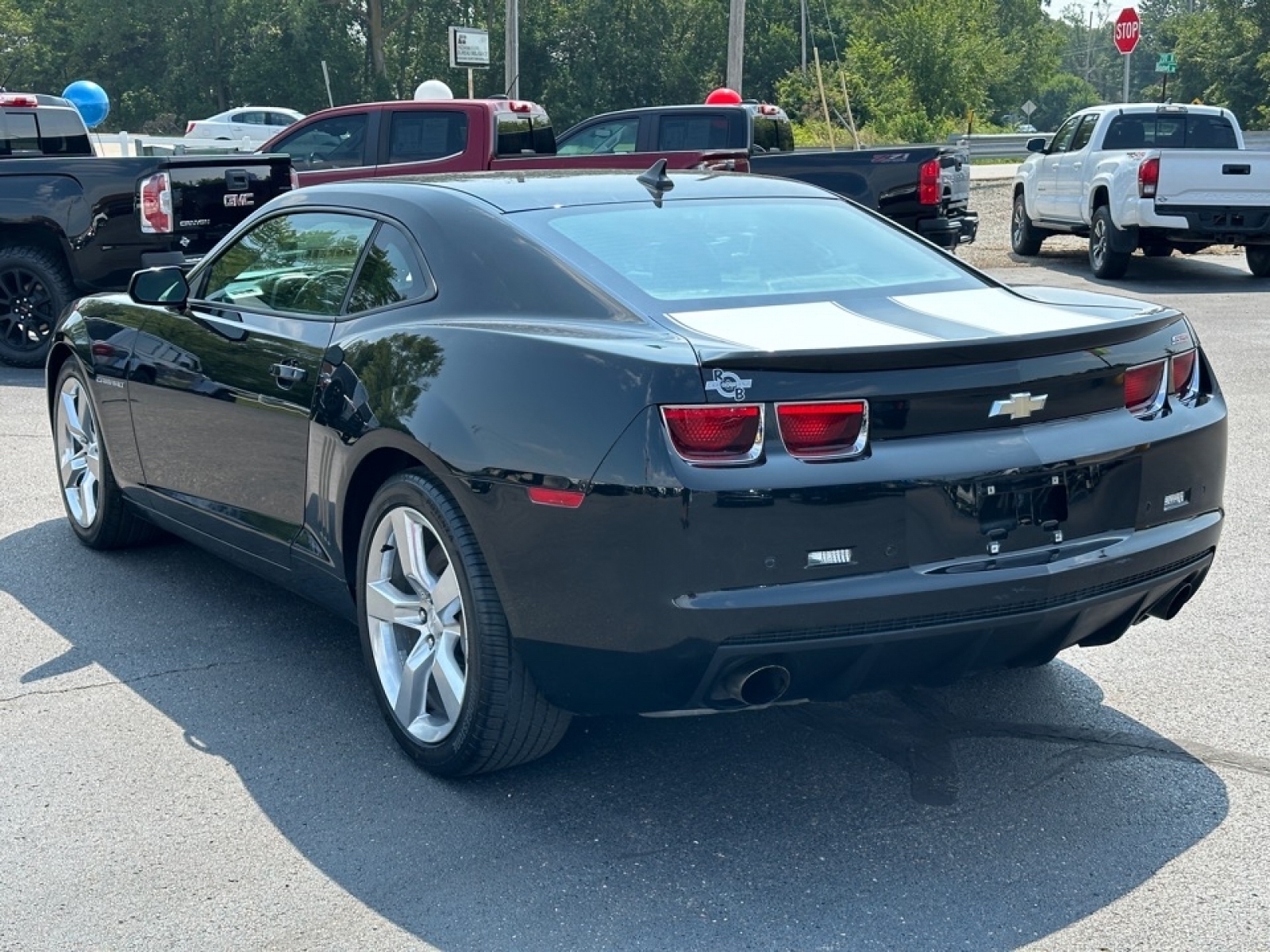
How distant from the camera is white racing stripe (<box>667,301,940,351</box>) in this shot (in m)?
3.57

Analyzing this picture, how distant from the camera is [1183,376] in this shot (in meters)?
4.12

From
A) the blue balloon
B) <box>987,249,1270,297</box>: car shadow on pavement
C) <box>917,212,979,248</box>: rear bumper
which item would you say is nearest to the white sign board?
<box>987,249,1270,297</box>: car shadow on pavement

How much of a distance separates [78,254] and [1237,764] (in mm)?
9240

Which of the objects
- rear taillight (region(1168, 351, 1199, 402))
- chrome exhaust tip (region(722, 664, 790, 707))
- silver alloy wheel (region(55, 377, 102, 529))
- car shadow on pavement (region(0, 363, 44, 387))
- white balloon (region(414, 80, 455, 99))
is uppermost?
white balloon (region(414, 80, 455, 99))

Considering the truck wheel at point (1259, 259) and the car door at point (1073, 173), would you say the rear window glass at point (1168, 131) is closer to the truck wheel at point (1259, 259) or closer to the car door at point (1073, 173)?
the car door at point (1073, 173)

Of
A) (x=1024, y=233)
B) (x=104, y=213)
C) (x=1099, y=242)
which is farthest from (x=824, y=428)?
(x=1024, y=233)

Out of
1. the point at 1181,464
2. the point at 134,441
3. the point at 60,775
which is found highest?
the point at 1181,464

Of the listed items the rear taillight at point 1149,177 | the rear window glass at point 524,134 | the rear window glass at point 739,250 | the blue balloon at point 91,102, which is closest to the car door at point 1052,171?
the rear taillight at point 1149,177

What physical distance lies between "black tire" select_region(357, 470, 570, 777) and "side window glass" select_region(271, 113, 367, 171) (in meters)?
11.0

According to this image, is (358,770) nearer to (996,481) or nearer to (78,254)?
(996,481)

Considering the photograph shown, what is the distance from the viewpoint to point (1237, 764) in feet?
13.5

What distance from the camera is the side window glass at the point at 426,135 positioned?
14.6 m

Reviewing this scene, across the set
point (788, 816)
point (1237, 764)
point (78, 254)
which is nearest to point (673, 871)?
point (788, 816)

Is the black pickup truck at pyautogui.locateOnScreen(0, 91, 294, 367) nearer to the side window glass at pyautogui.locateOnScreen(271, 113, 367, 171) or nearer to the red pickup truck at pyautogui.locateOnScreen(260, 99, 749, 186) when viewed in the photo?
the red pickup truck at pyautogui.locateOnScreen(260, 99, 749, 186)
